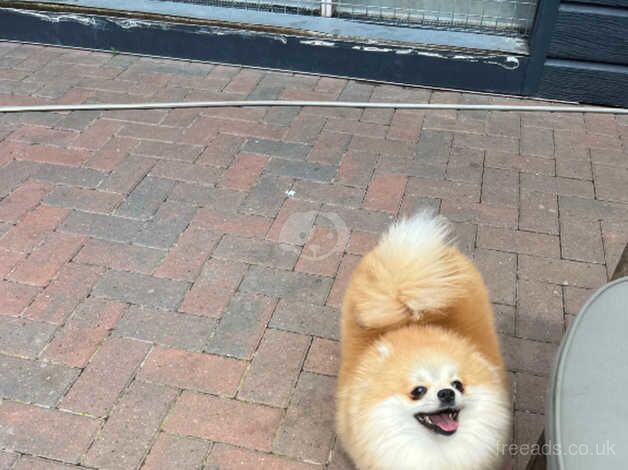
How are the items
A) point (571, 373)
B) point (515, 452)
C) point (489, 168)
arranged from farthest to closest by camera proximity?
point (489, 168)
point (515, 452)
point (571, 373)

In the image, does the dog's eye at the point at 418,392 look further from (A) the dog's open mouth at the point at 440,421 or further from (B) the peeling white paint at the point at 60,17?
(B) the peeling white paint at the point at 60,17

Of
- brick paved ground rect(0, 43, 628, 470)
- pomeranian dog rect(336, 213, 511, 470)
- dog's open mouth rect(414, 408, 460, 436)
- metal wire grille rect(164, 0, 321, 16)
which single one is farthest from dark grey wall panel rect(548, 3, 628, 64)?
dog's open mouth rect(414, 408, 460, 436)

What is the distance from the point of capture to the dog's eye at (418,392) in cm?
158

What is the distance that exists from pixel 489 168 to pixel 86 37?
11.3ft

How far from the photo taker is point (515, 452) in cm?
211

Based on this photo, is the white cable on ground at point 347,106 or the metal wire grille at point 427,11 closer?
the white cable on ground at point 347,106

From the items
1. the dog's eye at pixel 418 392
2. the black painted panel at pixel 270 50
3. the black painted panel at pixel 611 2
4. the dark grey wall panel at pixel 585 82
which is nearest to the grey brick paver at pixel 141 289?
the dog's eye at pixel 418 392

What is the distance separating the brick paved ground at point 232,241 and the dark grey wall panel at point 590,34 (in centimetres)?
46

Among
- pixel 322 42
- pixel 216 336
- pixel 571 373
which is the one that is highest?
pixel 571 373

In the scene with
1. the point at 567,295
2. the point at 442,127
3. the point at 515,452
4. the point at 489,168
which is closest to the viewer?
the point at 515,452

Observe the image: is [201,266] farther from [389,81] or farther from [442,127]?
[389,81]

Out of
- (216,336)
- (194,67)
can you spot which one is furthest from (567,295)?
(194,67)

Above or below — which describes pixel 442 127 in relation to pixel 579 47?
below

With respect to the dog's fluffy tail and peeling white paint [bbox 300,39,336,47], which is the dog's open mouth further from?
peeling white paint [bbox 300,39,336,47]
